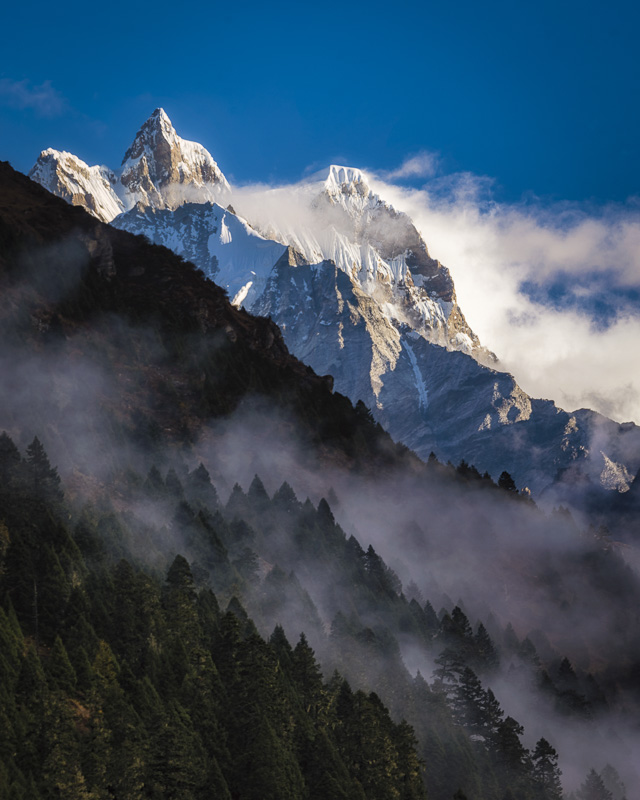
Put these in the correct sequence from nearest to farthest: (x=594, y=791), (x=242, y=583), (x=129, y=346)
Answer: (x=594, y=791) → (x=242, y=583) → (x=129, y=346)

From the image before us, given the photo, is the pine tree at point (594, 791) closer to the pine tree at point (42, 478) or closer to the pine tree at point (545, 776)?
the pine tree at point (545, 776)

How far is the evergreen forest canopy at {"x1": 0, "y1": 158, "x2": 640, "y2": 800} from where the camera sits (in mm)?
59688

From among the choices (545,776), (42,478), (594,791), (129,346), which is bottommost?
(545,776)

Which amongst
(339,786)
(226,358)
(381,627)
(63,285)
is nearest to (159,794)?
(339,786)

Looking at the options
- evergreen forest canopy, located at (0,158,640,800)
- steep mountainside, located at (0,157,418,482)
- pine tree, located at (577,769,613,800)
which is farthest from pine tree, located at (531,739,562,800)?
steep mountainside, located at (0,157,418,482)

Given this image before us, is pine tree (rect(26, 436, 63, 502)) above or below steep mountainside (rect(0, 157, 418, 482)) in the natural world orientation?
below

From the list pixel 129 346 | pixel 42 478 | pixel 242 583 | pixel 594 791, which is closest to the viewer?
pixel 42 478

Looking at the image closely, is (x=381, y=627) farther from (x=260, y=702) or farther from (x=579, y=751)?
(x=260, y=702)

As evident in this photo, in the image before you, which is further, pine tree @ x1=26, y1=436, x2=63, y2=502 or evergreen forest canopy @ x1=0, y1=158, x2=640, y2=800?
pine tree @ x1=26, y1=436, x2=63, y2=502

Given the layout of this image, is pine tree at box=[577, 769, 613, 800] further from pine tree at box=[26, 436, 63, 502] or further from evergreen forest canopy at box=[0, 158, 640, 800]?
pine tree at box=[26, 436, 63, 502]

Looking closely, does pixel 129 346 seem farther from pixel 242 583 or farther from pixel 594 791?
pixel 594 791

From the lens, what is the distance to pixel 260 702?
216 ft

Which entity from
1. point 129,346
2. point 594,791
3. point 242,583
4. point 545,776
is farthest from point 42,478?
point 594,791

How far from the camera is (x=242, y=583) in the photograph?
9075 cm
